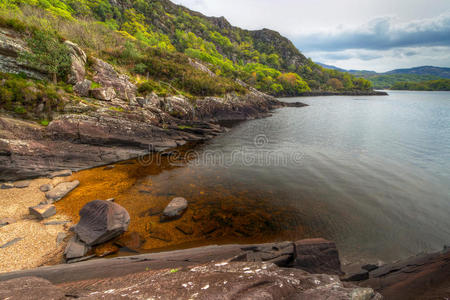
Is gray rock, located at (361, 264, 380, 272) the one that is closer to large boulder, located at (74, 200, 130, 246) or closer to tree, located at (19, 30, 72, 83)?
large boulder, located at (74, 200, 130, 246)

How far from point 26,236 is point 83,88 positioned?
59.8 ft

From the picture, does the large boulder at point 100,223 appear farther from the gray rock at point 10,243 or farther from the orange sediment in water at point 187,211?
the gray rock at point 10,243

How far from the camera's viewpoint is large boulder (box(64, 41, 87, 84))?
65.7 ft

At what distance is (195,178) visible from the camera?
15.0m

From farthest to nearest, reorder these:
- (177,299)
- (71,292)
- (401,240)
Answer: (401,240) → (71,292) → (177,299)

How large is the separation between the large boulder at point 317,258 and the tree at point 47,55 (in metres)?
26.8

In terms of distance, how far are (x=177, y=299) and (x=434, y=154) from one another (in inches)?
1191

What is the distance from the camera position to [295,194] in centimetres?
1276

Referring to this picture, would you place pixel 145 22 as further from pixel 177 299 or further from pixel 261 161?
pixel 177 299

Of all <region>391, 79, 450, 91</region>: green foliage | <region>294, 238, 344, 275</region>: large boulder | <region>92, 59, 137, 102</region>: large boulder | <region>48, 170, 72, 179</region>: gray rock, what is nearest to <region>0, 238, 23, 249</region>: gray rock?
<region>48, 170, 72, 179</region>: gray rock

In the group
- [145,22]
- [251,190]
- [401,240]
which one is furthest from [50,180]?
[145,22]

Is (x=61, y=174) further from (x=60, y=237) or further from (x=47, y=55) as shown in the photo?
(x=47, y=55)

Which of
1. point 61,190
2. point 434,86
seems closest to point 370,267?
point 61,190

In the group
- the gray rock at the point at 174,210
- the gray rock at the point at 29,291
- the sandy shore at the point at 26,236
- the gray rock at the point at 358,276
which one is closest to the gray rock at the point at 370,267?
the gray rock at the point at 358,276
